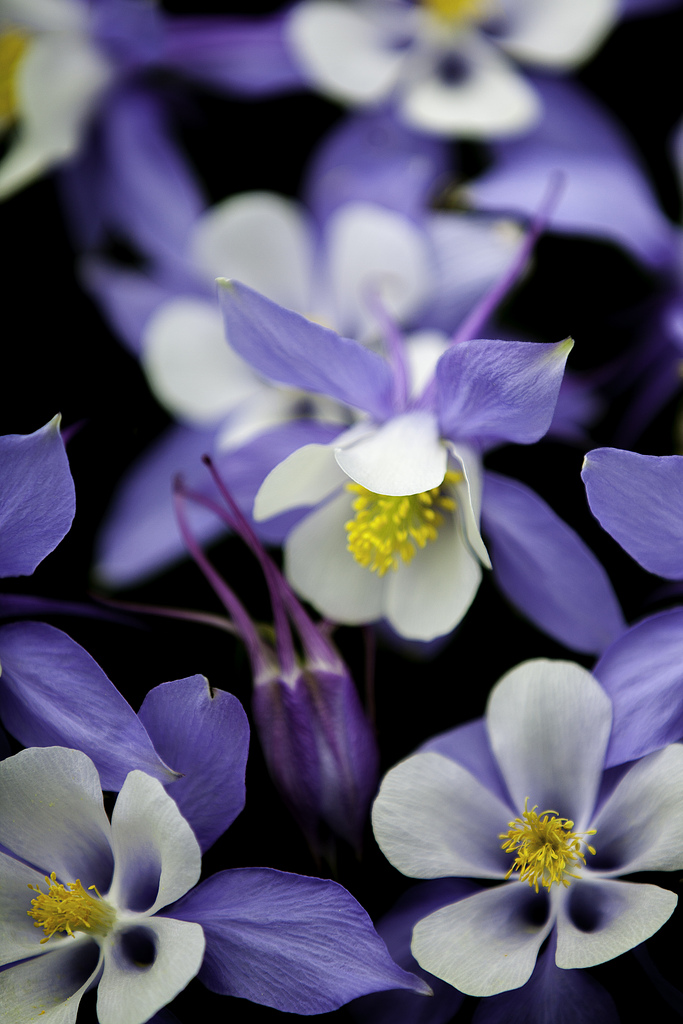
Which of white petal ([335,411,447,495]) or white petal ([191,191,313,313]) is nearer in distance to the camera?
white petal ([335,411,447,495])

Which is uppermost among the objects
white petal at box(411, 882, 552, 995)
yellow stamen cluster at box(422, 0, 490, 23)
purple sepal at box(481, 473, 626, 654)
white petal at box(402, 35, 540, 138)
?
yellow stamen cluster at box(422, 0, 490, 23)

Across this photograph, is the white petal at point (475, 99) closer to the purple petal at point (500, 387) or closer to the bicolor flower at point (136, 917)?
the purple petal at point (500, 387)

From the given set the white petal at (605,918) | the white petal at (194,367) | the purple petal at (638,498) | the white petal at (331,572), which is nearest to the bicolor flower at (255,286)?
the white petal at (194,367)

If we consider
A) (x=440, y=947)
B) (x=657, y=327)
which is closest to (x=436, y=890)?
(x=440, y=947)

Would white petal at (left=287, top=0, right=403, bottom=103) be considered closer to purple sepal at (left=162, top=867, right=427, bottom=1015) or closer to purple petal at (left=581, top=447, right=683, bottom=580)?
purple petal at (left=581, top=447, right=683, bottom=580)

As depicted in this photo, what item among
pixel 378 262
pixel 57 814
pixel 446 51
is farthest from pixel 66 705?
pixel 446 51

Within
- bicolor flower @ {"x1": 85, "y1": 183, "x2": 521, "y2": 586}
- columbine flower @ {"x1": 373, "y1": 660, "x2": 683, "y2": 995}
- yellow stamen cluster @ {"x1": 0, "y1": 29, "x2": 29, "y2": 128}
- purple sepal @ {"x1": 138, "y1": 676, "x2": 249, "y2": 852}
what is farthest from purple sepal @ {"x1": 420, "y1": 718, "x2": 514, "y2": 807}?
yellow stamen cluster @ {"x1": 0, "y1": 29, "x2": 29, "y2": 128}

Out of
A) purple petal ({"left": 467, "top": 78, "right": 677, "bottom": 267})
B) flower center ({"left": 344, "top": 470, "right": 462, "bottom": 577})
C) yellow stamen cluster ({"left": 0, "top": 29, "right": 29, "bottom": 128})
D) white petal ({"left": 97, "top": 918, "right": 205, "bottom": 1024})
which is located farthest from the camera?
yellow stamen cluster ({"left": 0, "top": 29, "right": 29, "bottom": 128})
